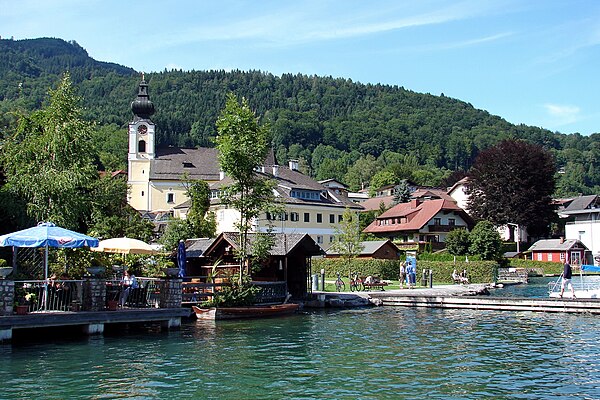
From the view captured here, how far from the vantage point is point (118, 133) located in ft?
553

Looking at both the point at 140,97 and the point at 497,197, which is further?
the point at 140,97

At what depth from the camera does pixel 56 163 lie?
36219 mm

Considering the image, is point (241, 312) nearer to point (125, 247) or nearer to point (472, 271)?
point (125, 247)

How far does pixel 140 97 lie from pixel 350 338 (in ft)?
291

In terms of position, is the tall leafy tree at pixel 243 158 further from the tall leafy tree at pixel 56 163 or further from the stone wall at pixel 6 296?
the stone wall at pixel 6 296

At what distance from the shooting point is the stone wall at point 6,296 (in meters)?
24.1

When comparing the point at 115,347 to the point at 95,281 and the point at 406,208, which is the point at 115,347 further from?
the point at 406,208

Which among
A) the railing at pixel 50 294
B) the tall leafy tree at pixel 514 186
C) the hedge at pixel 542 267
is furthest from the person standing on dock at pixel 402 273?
the tall leafy tree at pixel 514 186

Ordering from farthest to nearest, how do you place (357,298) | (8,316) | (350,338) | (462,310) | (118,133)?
1. (118,133)
2. (357,298)
3. (462,310)
4. (350,338)
5. (8,316)

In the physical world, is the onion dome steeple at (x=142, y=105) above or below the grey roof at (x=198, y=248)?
above

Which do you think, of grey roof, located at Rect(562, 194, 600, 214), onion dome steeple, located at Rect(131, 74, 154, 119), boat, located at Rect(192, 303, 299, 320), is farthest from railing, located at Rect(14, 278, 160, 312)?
grey roof, located at Rect(562, 194, 600, 214)

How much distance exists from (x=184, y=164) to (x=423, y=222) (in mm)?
39182

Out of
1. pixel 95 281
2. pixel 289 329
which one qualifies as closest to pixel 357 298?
pixel 289 329

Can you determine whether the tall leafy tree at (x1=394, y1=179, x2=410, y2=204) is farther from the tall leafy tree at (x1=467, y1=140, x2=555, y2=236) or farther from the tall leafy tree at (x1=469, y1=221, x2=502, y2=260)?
the tall leafy tree at (x1=469, y1=221, x2=502, y2=260)
